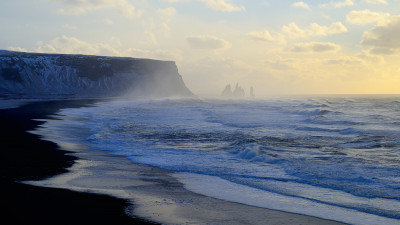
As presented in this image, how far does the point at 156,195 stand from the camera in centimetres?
809

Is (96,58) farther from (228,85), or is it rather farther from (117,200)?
(117,200)

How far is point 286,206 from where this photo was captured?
294 inches

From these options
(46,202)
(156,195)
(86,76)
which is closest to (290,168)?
(156,195)

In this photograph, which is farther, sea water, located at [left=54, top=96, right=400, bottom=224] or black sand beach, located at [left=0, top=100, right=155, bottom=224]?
sea water, located at [left=54, top=96, right=400, bottom=224]

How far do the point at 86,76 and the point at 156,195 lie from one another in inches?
5248

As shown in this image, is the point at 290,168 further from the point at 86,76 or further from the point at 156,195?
the point at 86,76

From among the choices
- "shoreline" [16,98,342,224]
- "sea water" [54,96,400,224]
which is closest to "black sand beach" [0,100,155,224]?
"shoreline" [16,98,342,224]

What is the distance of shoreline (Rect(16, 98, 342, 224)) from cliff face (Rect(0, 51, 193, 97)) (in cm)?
10972

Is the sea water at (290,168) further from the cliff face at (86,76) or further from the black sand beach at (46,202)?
the cliff face at (86,76)

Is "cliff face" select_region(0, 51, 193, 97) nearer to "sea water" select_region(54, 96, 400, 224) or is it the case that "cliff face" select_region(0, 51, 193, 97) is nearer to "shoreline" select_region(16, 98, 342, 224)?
Answer: "sea water" select_region(54, 96, 400, 224)

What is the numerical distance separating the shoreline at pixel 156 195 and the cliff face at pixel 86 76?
4320 inches

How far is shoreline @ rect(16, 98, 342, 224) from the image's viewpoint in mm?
6578

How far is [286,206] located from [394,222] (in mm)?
1938

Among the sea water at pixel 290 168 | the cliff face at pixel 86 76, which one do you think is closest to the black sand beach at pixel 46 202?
the sea water at pixel 290 168
